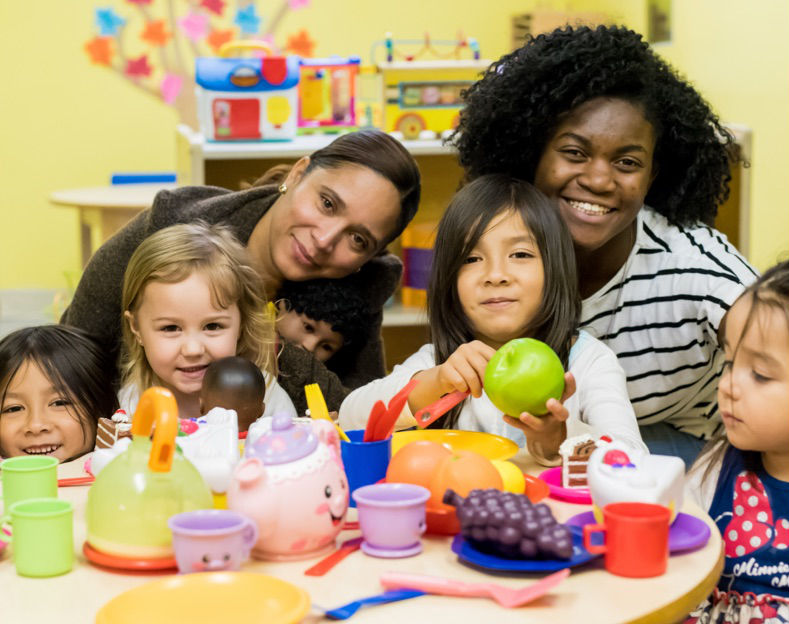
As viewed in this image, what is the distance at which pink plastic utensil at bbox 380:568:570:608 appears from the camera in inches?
36.7

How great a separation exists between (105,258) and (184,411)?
1.89 feet

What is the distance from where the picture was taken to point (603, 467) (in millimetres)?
1094

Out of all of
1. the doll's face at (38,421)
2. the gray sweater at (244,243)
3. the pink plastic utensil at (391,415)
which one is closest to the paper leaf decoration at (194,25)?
the gray sweater at (244,243)

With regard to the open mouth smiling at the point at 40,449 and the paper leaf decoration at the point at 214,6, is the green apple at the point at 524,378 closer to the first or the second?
the open mouth smiling at the point at 40,449

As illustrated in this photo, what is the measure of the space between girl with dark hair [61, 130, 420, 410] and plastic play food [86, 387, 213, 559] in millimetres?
1165

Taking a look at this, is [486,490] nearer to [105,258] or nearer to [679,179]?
[679,179]

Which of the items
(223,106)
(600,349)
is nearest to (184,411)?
(600,349)

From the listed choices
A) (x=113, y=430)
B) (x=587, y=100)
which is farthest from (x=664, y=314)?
(x=113, y=430)

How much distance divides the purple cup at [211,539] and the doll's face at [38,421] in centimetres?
101

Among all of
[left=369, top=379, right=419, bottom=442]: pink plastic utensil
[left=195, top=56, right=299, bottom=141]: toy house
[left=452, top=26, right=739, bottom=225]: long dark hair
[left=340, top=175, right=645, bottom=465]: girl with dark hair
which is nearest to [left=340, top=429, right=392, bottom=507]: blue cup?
[left=369, top=379, right=419, bottom=442]: pink plastic utensil

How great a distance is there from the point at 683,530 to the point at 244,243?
1.46 metres

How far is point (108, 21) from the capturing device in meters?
6.18

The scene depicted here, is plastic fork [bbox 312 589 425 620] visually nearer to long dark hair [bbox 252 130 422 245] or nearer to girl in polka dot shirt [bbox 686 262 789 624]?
girl in polka dot shirt [bbox 686 262 789 624]

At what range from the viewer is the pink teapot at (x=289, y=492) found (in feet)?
3.28
